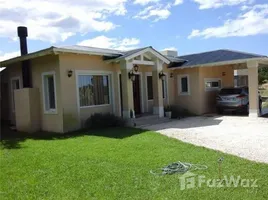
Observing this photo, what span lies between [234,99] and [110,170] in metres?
12.0

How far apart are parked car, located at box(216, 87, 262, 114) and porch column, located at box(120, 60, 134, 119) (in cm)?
619

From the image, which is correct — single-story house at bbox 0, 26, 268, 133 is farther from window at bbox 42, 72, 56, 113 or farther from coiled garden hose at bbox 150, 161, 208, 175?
coiled garden hose at bbox 150, 161, 208, 175

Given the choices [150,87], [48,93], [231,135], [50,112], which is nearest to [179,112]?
[150,87]

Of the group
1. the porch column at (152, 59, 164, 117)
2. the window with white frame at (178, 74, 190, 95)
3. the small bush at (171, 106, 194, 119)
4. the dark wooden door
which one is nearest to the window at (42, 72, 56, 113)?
the dark wooden door

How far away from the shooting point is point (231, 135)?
1026 cm

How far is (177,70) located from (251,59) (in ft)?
16.1

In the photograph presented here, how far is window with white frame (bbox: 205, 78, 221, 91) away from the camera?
58.1 ft

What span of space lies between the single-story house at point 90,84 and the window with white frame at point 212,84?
1.11ft

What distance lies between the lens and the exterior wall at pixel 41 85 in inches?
481

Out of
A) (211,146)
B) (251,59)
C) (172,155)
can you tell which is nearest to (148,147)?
(172,155)

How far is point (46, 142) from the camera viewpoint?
1027cm

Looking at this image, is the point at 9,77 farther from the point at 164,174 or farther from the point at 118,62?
the point at 164,174

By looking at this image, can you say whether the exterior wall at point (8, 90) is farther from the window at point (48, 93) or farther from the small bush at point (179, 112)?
the small bush at point (179, 112)

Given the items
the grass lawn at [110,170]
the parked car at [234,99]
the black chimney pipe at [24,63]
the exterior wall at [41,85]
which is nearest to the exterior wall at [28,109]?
the exterior wall at [41,85]
